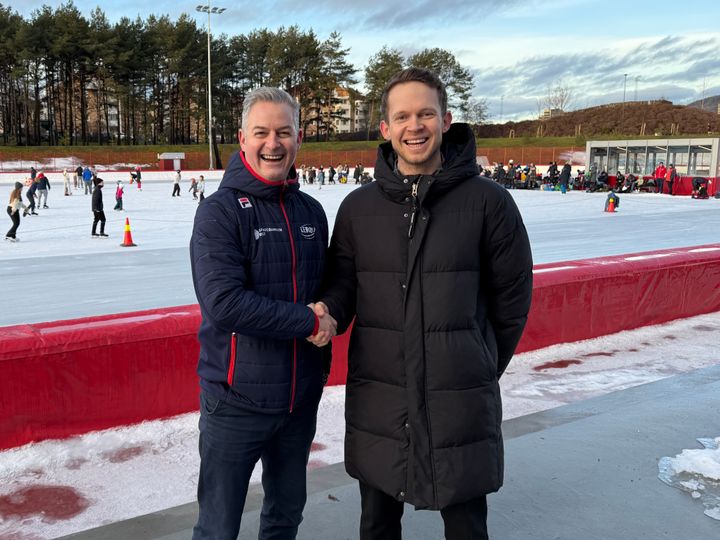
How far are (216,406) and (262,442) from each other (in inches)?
Result: 8.0

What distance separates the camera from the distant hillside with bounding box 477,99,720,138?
7481 cm

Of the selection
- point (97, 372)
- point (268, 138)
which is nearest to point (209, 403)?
point (268, 138)

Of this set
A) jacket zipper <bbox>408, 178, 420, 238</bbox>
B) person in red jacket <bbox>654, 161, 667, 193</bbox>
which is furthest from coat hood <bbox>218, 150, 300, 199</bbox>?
person in red jacket <bbox>654, 161, 667, 193</bbox>

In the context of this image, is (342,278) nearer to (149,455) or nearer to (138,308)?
(149,455)

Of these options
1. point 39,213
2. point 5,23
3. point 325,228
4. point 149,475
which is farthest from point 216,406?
point 5,23

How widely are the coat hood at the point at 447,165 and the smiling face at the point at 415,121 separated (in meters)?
Answer: 0.07

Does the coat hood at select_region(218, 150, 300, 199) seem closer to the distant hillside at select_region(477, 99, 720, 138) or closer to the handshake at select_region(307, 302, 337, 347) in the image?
the handshake at select_region(307, 302, 337, 347)

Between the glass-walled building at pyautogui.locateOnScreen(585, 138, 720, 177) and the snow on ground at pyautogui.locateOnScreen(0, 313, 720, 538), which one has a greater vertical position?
the glass-walled building at pyautogui.locateOnScreen(585, 138, 720, 177)

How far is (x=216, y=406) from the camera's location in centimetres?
213

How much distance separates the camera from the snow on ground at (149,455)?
2.93 m

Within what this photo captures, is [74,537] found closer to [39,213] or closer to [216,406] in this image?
[216,406]

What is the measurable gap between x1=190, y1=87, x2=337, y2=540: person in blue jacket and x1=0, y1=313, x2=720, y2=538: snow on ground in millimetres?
923

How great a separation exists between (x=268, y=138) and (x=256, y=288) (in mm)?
494

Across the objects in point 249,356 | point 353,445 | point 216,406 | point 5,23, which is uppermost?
point 5,23
